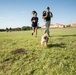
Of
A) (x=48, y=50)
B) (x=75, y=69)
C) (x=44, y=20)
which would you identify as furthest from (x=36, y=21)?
(x=75, y=69)

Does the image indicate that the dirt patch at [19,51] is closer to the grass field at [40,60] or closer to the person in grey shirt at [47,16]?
the grass field at [40,60]

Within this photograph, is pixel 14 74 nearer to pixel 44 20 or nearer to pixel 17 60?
pixel 17 60

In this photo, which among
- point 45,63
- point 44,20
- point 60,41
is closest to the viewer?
point 45,63

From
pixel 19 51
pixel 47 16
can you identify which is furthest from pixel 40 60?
pixel 47 16

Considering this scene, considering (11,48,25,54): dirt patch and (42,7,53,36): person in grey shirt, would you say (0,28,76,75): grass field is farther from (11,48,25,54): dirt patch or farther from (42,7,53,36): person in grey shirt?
(42,7,53,36): person in grey shirt

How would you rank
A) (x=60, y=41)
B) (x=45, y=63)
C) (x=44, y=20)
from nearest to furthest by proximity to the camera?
(x=45, y=63) → (x=60, y=41) → (x=44, y=20)

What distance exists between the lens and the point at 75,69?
25.3ft

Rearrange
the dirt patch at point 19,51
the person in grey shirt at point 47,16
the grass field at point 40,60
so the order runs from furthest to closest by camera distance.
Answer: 1. the person in grey shirt at point 47,16
2. the dirt patch at point 19,51
3. the grass field at point 40,60

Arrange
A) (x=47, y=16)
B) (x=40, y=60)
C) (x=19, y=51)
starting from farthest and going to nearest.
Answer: (x=47, y=16), (x=19, y=51), (x=40, y=60)

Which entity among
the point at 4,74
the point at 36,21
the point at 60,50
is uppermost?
the point at 36,21

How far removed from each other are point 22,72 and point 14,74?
0.39 meters

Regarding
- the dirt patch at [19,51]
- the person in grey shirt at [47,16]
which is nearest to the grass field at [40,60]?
the dirt patch at [19,51]

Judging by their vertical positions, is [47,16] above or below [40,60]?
above

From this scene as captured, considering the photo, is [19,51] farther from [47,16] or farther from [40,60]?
[47,16]
